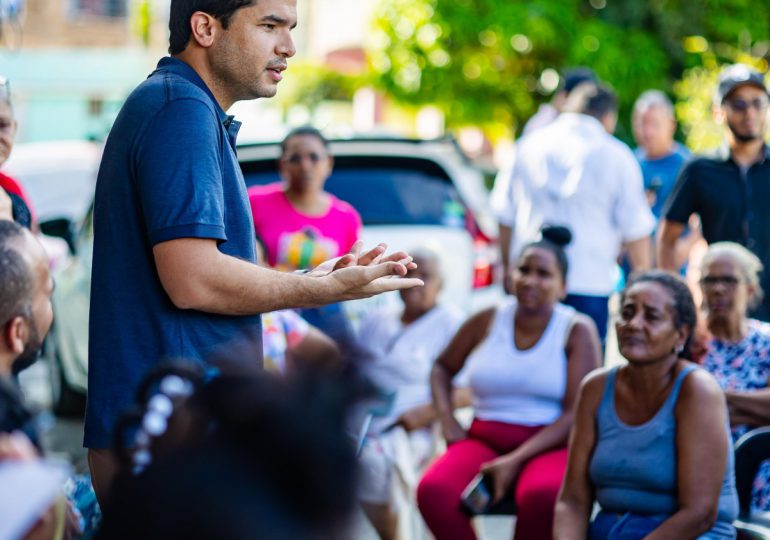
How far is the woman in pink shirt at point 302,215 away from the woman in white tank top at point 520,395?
1.11 m

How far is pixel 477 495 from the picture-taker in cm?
476

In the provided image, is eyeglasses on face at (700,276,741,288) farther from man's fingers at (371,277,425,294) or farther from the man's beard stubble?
the man's beard stubble

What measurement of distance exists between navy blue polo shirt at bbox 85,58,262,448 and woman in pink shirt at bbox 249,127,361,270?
3.47m

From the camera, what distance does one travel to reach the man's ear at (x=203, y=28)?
9.09ft

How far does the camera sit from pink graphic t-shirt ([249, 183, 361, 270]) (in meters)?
6.28

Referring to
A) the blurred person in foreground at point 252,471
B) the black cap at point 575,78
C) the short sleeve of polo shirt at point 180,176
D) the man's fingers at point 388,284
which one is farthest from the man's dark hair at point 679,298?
the black cap at point 575,78

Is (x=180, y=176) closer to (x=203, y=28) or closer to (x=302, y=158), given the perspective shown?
(x=203, y=28)

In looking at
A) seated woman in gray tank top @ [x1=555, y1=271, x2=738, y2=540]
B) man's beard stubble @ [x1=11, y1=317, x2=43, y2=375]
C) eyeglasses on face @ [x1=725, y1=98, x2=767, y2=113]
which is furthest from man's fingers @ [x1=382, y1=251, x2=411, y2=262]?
eyeglasses on face @ [x1=725, y1=98, x2=767, y2=113]

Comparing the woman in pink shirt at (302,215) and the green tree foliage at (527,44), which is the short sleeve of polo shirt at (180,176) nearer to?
the woman in pink shirt at (302,215)

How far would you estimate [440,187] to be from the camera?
7.65 metres

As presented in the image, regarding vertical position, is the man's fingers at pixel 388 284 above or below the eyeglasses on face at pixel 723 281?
above

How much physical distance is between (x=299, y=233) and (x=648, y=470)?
2.75m

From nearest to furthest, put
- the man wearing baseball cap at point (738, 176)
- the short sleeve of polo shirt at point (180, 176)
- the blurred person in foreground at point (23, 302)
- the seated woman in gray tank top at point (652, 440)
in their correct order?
1. the blurred person in foreground at point (23, 302)
2. the short sleeve of polo shirt at point (180, 176)
3. the seated woman in gray tank top at point (652, 440)
4. the man wearing baseball cap at point (738, 176)

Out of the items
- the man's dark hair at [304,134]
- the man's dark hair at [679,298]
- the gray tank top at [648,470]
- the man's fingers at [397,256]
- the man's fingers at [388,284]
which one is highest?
the man's fingers at [397,256]
